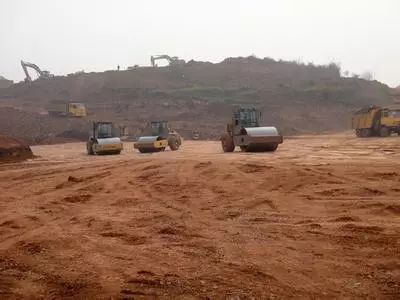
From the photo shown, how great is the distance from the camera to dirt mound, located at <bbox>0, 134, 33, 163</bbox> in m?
21.4

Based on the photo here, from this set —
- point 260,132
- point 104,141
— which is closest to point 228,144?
point 260,132

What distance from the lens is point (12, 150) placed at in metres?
22.0

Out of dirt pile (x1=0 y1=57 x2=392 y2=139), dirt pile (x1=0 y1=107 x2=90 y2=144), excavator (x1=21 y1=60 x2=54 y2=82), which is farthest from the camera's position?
excavator (x1=21 y1=60 x2=54 y2=82)

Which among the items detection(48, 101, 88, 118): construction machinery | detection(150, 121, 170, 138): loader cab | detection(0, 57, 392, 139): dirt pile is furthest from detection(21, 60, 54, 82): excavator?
detection(150, 121, 170, 138): loader cab

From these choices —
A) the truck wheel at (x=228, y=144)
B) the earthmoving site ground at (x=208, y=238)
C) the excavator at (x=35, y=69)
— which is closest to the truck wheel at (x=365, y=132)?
the truck wheel at (x=228, y=144)

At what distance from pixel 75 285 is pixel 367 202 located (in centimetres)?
530

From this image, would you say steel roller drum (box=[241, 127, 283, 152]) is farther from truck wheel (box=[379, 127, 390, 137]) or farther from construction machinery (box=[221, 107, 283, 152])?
truck wheel (box=[379, 127, 390, 137])

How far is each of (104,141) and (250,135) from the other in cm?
848

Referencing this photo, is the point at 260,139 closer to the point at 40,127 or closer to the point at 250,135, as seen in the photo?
the point at 250,135

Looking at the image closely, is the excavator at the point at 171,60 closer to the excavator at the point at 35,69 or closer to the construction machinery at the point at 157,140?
the excavator at the point at 35,69

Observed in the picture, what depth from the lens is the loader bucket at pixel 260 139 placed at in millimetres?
20703

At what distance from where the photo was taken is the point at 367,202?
7938 mm

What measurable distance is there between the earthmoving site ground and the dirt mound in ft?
35.3

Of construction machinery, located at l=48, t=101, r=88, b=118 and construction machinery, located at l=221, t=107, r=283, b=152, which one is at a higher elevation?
construction machinery, located at l=48, t=101, r=88, b=118
